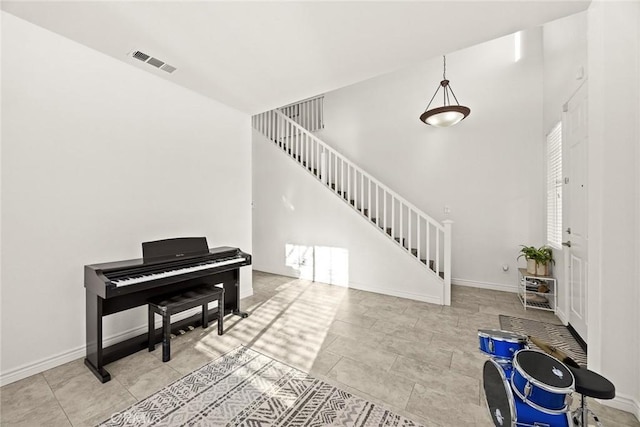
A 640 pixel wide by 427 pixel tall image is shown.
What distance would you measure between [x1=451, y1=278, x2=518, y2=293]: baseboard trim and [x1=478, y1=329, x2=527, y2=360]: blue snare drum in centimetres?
323

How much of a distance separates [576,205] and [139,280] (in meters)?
4.10

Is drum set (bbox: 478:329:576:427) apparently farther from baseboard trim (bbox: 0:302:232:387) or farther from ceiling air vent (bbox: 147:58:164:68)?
ceiling air vent (bbox: 147:58:164:68)

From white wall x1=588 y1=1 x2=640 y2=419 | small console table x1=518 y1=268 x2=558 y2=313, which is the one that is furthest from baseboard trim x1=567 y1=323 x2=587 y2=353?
white wall x1=588 y1=1 x2=640 y2=419

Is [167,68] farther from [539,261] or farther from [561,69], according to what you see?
[539,261]

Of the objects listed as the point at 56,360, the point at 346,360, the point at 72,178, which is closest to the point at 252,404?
the point at 346,360

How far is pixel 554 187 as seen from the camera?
3.35 metres

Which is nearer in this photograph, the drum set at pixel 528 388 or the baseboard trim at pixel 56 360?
the drum set at pixel 528 388

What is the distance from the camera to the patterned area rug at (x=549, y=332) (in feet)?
7.78

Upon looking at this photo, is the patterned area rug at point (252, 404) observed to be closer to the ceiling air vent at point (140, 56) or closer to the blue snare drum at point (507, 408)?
the blue snare drum at point (507, 408)

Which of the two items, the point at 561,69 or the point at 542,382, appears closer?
the point at 542,382

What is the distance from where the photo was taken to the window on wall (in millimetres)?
3138

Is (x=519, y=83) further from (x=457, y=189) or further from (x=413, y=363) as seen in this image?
(x=413, y=363)

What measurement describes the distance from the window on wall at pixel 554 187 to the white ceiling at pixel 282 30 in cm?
183

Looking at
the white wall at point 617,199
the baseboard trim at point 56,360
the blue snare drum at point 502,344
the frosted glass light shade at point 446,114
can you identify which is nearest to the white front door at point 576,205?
the white wall at point 617,199
